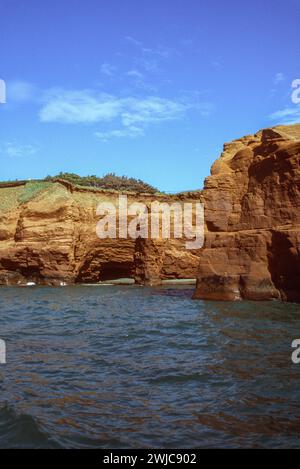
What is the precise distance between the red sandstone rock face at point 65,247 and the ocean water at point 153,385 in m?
21.1

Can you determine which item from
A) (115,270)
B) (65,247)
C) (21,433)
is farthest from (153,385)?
(115,270)

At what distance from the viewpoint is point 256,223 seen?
15961mm

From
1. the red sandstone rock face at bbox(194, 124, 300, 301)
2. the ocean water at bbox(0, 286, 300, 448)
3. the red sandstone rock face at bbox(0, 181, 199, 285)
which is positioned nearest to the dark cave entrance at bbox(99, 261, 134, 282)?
the red sandstone rock face at bbox(0, 181, 199, 285)

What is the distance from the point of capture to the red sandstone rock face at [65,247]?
31.7 m

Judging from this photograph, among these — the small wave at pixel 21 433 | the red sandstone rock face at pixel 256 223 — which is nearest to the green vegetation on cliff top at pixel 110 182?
the red sandstone rock face at pixel 256 223

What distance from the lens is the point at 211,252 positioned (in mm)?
16391

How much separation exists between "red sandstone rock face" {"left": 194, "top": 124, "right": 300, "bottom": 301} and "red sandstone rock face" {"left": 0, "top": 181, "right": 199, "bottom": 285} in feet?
49.7

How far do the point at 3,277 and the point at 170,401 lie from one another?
1145 inches

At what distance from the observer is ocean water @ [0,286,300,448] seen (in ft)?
14.4

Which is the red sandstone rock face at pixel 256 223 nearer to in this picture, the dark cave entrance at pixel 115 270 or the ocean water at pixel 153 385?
the ocean water at pixel 153 385

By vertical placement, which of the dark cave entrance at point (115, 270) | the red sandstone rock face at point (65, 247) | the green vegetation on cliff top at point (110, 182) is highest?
the green vegetation on cliff top at point (110, 182)

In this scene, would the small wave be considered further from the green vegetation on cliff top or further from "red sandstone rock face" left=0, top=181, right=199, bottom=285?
the green vegetation on cliff top

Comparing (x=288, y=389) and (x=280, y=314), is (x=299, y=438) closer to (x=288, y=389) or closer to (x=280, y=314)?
(x=288, y=389)
